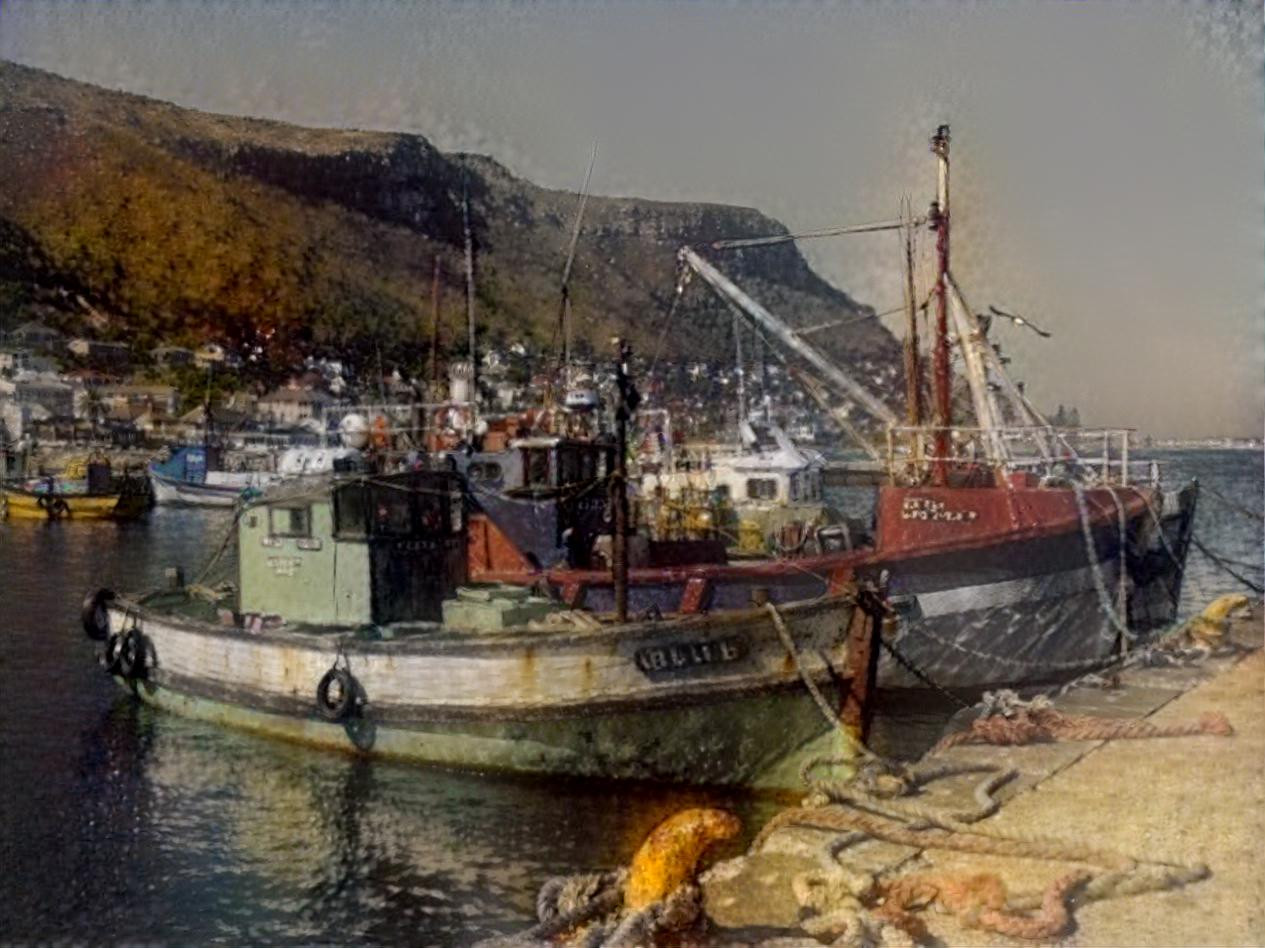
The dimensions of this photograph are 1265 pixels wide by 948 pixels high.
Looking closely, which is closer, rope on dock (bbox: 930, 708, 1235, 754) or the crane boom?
rope on dock (bbox: 930, 708, 1235, 754)

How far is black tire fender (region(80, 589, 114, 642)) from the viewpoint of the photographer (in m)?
17.2

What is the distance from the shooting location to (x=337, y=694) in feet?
43.3

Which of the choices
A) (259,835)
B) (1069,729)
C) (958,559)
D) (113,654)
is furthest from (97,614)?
(1069,729)

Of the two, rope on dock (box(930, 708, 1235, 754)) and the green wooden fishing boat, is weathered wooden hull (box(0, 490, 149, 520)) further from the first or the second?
rope on dock (box(930, 708, 1235, 754))

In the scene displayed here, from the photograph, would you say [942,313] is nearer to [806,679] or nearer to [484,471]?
[484,471]

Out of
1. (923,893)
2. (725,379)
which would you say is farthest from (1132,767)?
(725,379)

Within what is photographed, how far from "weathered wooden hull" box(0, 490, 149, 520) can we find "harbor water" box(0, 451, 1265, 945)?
34.8 meters

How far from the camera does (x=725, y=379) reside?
26391mm

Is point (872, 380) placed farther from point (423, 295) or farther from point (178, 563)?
point (178, 563)

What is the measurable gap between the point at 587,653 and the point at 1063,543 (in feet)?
26.6

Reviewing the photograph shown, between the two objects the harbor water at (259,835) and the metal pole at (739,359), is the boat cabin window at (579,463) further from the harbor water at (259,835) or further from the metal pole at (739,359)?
the harbor water at (259,835)

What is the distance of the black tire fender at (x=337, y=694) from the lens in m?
13.1

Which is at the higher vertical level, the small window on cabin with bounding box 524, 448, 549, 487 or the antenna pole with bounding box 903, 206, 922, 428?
the antenna pole with bounding box 903, 206, 922, 428

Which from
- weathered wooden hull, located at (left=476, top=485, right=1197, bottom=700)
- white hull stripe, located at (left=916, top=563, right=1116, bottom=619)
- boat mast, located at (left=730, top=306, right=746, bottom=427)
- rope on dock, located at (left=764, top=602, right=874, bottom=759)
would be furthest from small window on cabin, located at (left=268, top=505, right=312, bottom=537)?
boat mast, located at (left=730, top=306, right=746, bottom=427)
